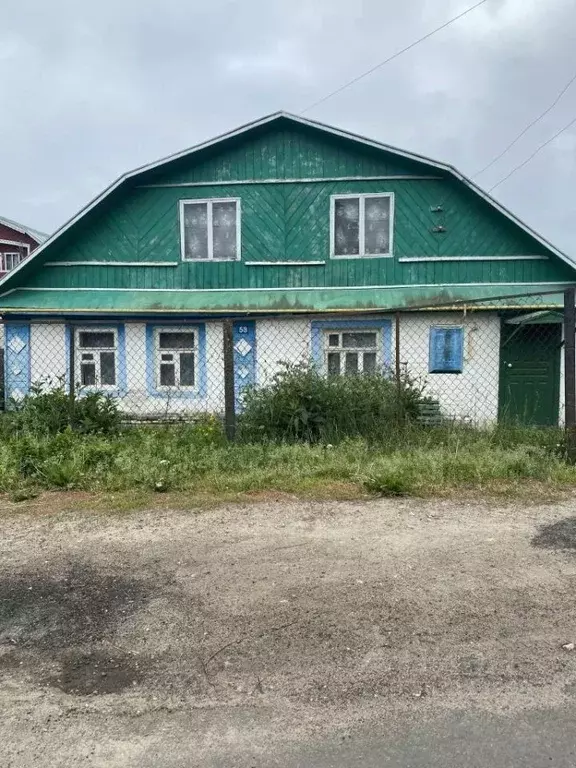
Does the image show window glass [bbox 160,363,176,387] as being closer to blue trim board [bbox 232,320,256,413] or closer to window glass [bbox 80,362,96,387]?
blue trim board [bbox 232,320,256,413]

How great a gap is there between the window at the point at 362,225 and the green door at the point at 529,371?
10.6ft

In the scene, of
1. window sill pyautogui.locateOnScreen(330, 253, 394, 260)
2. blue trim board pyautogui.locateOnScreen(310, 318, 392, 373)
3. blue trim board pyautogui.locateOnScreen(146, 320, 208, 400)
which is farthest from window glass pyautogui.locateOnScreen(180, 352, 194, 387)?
window sill pyautogui.locateOnScreen(330, 253, 394, 260)

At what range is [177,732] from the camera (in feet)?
7.01

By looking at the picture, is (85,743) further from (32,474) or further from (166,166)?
(166,166)

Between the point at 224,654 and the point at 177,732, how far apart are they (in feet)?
1.65

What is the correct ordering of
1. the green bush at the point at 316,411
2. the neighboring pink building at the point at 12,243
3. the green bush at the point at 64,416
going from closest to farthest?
the green bush at the point at 316,411 < the green bush at the point at 64,416 < the neighboring pink building at the point at 12,243

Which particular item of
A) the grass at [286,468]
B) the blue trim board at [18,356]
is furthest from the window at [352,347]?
the blue trim board at [18,356]

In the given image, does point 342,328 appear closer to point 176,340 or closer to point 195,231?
point 176,340

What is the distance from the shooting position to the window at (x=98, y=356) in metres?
12.5

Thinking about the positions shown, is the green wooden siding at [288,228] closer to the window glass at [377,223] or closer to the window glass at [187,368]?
the window glass at [377,223]

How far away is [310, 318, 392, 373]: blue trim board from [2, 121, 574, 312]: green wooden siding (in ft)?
3.12

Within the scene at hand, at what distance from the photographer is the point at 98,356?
12.5 metres

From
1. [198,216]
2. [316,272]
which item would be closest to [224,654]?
[316,272]

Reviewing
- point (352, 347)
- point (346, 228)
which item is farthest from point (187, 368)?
point (346, 228)
